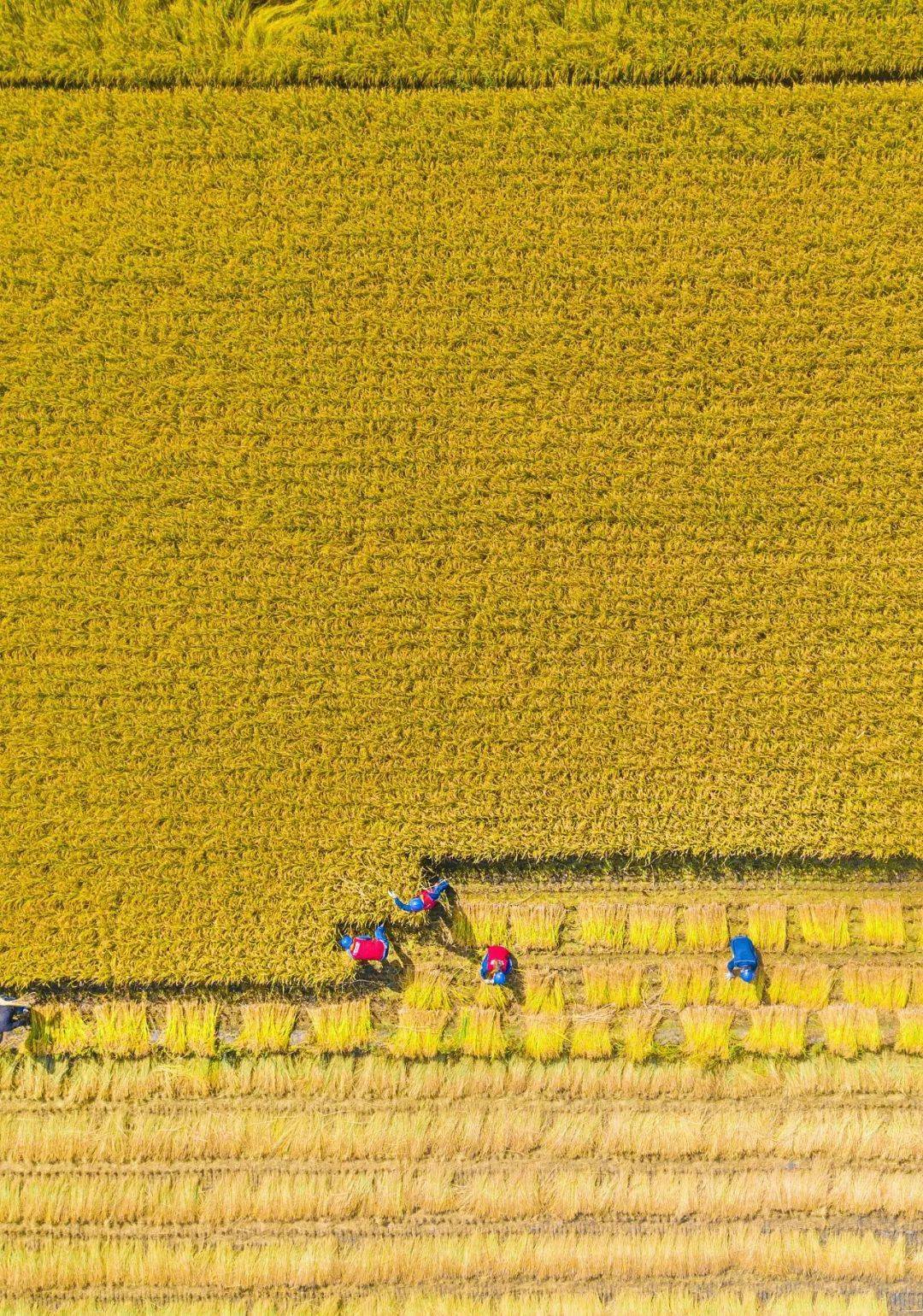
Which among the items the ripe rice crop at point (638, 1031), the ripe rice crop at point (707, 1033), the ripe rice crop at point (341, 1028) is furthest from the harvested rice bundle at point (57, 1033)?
the ripe rice crop at point (707, 1033)

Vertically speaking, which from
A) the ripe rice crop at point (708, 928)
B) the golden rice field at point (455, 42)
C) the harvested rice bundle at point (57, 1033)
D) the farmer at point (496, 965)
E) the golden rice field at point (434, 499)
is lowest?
the harvested rice bundle at point (57, 1033)

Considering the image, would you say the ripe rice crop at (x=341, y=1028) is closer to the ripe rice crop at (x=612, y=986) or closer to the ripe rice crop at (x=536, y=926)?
the ripe rice crop at (x=536, y=926)

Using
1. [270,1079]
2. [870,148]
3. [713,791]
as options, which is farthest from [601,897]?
[870,148]

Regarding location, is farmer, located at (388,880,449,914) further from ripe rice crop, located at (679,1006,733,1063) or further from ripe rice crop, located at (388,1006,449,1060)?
ripe rice crop, located at (679,1006,733,1063)

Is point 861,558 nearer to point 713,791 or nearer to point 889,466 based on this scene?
point 889,466

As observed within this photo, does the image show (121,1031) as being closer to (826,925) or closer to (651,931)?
(651,931)

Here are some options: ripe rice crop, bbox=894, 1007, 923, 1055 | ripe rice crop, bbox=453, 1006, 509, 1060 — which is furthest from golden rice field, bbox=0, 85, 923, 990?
ripe rice crop, bbox=894, 1007, 923, 1055
